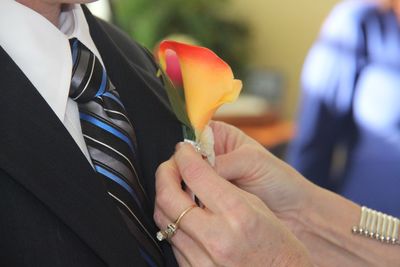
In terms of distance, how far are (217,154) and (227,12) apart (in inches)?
146

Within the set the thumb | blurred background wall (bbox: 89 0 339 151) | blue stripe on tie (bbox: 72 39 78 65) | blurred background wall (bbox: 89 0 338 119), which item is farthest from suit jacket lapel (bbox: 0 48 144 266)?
blurred background wall (bbox: 89 0 338 119)

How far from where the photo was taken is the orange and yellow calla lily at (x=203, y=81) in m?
0.76

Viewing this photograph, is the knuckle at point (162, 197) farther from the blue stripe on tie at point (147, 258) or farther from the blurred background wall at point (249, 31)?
the blurred background wall at point (249, 31)

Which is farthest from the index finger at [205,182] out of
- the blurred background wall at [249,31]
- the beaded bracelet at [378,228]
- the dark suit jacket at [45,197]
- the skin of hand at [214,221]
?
the blurred background wall at [249,31]

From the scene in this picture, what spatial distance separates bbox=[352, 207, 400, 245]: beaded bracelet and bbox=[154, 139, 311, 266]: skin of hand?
0.32m

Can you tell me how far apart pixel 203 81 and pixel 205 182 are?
13 centimetres

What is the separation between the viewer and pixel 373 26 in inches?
70.5

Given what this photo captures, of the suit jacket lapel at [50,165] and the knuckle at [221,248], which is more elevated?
the suit jacket lapel at [50,165]

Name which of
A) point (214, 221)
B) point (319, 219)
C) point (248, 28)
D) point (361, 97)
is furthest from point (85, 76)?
point (248, 28)

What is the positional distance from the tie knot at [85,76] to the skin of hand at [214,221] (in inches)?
5.1

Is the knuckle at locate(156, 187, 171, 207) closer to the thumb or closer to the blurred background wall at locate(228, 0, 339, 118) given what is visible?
the thumb

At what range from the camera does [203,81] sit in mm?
775

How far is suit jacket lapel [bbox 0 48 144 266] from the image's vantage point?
0.65 meters

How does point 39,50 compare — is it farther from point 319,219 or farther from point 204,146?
point 319,219
